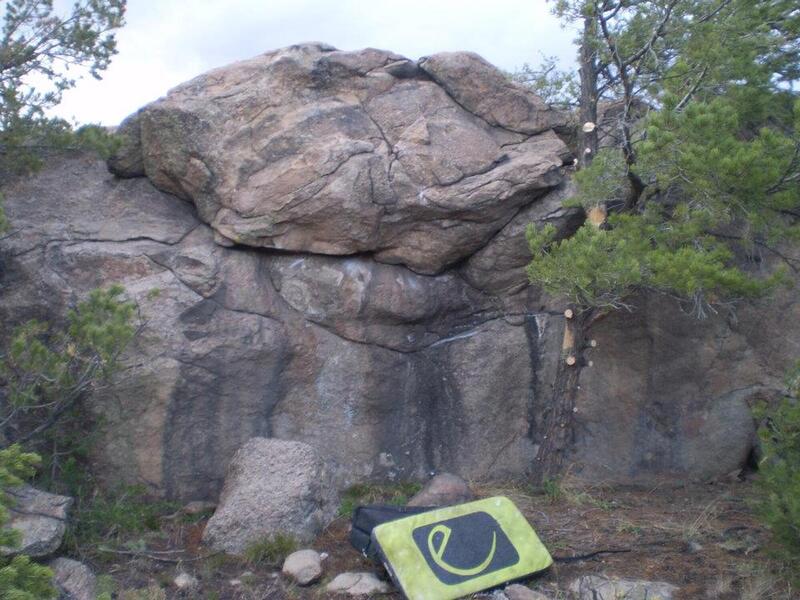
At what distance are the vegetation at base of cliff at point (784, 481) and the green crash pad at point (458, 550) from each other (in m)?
1.31

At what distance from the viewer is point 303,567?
17.2ft

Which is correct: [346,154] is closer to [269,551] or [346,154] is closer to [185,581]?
[269,551]

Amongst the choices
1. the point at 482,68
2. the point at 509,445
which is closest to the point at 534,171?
the point at 482,68

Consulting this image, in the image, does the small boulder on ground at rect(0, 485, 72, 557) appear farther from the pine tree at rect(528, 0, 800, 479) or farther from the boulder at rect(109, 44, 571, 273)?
the pine tree at rect(528, 0, 800, 479)

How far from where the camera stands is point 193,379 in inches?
252

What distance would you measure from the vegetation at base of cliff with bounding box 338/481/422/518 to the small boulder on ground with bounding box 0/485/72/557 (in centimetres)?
202

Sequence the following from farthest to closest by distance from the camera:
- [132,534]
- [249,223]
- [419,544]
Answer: [249,223] → [132,534] → [419,544]

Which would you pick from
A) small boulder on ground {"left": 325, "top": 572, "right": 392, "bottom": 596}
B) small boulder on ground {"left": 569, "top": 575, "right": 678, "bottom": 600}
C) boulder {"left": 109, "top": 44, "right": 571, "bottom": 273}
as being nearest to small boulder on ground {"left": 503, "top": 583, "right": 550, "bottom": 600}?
small boulder on ground {"left": 569, "top": 575, "right": 678, "bottom": 600}

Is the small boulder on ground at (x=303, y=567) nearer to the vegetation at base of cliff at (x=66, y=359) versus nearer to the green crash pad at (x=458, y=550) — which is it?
the green crash pad at (x=458, y=550)

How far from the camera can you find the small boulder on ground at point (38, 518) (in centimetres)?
487

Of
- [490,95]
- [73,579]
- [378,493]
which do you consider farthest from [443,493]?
[490,95]

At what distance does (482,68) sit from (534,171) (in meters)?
1.16

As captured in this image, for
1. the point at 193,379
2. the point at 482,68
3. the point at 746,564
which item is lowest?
the point at 746,564

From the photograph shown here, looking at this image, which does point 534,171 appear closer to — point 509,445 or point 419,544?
point 509,445
